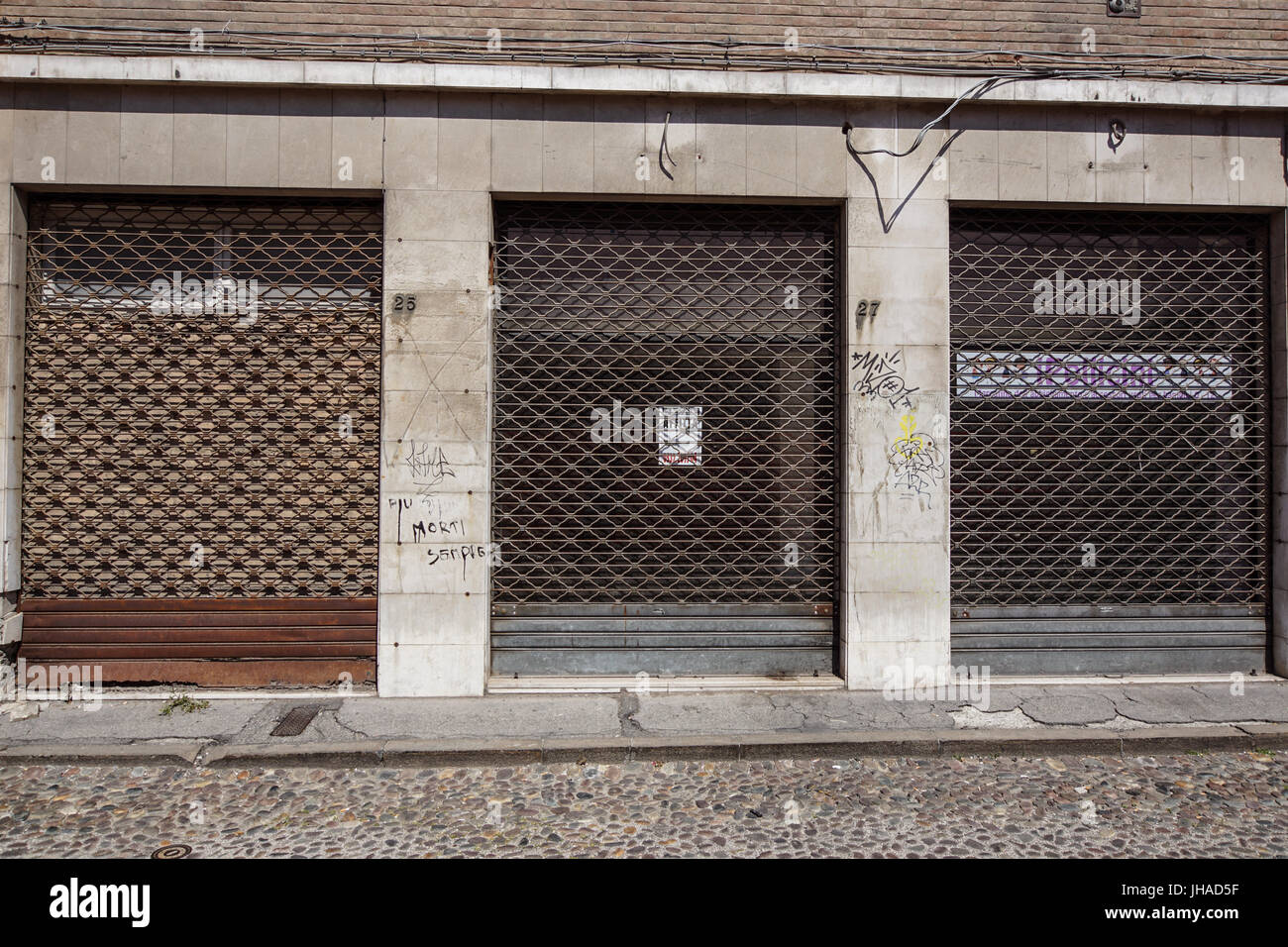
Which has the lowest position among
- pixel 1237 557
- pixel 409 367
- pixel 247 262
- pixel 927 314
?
pixel 1237 557

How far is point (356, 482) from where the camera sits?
688 centimetres

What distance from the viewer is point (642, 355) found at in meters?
7.12

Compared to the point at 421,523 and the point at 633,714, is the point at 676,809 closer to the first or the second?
the point at 633,714

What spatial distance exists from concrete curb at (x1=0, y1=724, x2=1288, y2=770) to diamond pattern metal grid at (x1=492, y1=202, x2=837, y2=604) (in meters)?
1.68

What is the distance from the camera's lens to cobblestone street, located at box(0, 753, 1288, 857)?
14.2 feet

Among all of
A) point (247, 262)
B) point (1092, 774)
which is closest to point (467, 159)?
point (247, 262)

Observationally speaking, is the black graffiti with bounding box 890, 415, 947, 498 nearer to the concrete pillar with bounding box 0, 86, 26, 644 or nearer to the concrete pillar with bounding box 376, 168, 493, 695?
the concrete pillar with bounding box 376, 168, 493, 695

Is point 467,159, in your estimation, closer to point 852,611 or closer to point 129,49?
point 129,49

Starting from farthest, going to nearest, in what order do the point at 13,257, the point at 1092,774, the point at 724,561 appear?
the point at 724,561 → the point at 13,257 → the point at 1092,774

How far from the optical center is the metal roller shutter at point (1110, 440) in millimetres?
7215

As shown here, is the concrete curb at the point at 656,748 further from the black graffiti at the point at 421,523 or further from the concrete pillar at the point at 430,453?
the black graffiti at the point at 421,523

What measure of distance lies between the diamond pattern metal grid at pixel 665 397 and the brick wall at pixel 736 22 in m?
1.65

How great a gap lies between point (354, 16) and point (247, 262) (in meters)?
2.48

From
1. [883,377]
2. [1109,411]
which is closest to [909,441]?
[883,377]
